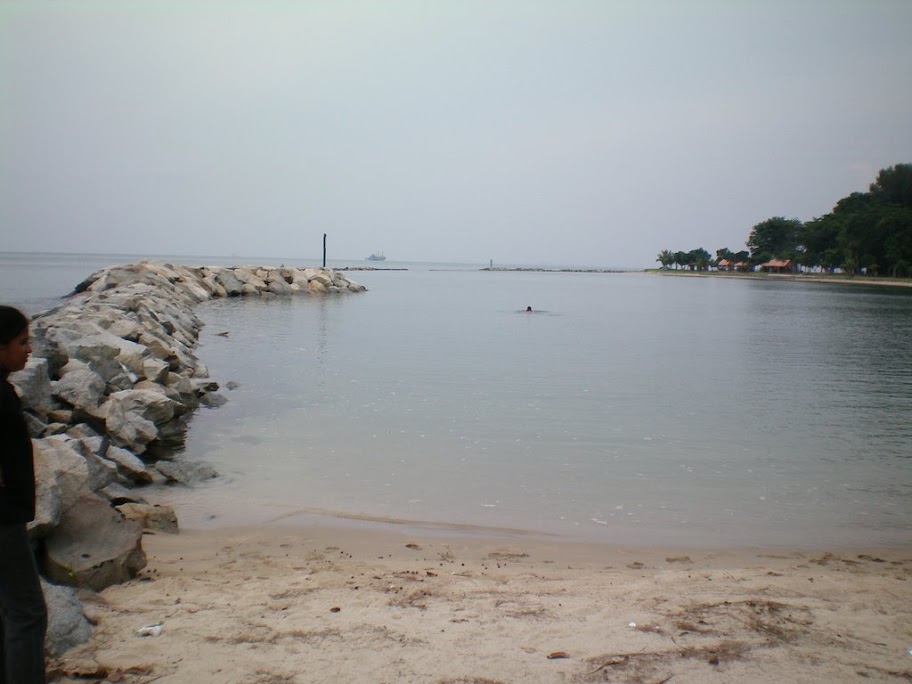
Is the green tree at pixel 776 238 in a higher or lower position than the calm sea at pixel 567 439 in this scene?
higher

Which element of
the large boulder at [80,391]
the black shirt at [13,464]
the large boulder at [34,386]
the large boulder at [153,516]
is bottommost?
the large boulder at [153,516]

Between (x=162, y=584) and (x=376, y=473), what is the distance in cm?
378

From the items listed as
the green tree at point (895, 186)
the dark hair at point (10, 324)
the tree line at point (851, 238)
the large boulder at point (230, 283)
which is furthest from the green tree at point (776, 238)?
the dark hair at point (10, 324)

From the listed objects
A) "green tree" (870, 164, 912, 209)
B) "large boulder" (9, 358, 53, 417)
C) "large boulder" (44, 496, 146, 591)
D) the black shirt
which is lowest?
"large boulder" (44, 496, 146, 591)

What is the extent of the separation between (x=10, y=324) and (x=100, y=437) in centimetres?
508

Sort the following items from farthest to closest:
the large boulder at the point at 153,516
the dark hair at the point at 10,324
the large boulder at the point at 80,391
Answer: the large boulder at the point at 80,391, the large boulder at the point at 153,516, the dark hair at the point at 10,324

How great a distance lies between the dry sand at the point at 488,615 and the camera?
3.79 meters

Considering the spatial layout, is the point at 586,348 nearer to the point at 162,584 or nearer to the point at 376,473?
the point at 376,473

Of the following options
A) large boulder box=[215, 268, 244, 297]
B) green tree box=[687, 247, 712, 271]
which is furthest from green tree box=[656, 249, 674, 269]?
large boulder box=[215, 268, 244, 297]

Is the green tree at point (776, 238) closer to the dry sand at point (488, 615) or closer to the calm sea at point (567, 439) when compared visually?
the calm sea at point (567, 439)

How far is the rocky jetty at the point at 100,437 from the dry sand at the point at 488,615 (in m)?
0.28

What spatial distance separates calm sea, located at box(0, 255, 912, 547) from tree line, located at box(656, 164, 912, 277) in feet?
270

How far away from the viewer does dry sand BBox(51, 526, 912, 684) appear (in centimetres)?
379

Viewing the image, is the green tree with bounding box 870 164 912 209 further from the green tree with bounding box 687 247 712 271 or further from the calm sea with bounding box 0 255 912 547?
the calm sea with bounding box 0 255 912 547
